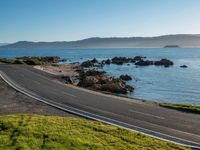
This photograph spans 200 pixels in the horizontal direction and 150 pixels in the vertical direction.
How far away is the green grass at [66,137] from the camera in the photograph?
1290cm

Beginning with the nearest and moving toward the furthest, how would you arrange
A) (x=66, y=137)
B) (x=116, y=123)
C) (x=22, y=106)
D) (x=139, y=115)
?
(x=66, y=137)
(x=116, y=123)
(x=139, y=115)
(x=22, y=106)

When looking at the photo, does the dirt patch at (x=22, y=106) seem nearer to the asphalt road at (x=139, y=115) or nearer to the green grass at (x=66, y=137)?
the asphalt road at (x=139, y=115)

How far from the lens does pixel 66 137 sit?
1393cm

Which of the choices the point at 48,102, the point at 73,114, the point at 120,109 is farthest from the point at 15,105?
the point at 120,109

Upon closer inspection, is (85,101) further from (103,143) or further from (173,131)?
(103,143)

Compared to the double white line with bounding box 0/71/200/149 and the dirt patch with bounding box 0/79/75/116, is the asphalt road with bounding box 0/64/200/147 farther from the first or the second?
the dirt patch with bounding box 0/79/75/116

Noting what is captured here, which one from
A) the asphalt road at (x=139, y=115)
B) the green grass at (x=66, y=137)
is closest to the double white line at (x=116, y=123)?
the asphalt road at (x=139, y=115)

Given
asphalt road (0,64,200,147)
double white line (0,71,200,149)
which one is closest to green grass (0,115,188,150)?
double white line (0,71,200,149)

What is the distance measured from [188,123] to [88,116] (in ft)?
23.0

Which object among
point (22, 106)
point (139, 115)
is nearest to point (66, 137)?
point (139, 115)

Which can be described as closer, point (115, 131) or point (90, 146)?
point (90, 146)

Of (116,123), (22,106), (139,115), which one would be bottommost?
(139,115)

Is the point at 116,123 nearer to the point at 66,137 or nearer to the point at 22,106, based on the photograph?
the point at 66,137

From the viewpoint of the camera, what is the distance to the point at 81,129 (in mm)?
15789
